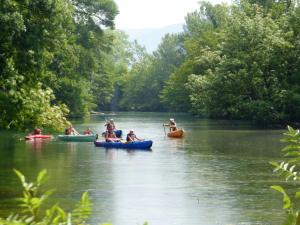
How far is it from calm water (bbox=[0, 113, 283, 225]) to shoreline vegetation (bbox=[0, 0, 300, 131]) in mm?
2541

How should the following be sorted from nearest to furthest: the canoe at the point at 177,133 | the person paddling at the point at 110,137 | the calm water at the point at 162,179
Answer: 1. the calm water at the point at 162,179
2. the person paddling at the point at 110,137
3. the canoe at the point at 177,133

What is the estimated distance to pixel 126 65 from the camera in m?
150

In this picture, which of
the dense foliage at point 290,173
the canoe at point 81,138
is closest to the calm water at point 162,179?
the canoe at point 81,138

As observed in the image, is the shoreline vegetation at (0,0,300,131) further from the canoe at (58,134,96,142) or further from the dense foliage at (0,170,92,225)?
the dense foliage at (0,170,92,225)

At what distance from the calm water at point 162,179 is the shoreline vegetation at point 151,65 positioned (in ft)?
8.34

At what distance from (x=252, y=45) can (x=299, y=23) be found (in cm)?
485

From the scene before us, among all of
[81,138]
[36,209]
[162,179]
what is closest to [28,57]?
[162,179]

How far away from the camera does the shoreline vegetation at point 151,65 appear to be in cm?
2041

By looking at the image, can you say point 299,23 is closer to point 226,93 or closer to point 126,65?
point 226,93

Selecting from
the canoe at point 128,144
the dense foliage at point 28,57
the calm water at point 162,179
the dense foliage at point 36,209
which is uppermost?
the dense foliage at point 28,57

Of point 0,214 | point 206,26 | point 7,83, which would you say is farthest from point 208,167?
point 206,26

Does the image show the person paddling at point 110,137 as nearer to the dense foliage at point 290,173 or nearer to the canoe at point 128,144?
the canoe at point 128,144

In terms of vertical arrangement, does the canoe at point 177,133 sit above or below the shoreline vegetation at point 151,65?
below

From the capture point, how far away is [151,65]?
435 feet
